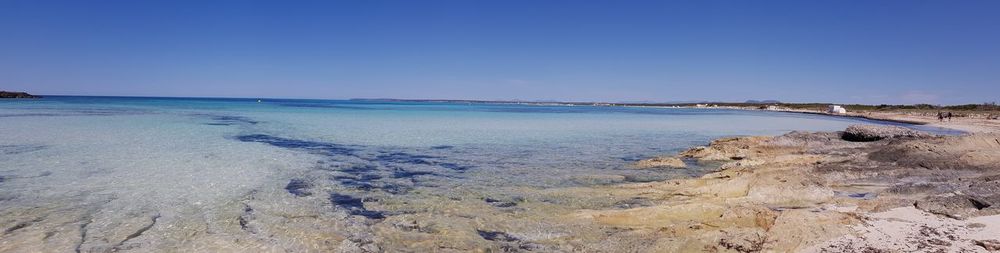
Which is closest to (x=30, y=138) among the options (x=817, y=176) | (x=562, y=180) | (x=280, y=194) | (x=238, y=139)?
(x=238, y=139)

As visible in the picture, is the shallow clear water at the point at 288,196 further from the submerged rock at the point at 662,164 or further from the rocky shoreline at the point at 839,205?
the rocky shoreline at the point at 839,205

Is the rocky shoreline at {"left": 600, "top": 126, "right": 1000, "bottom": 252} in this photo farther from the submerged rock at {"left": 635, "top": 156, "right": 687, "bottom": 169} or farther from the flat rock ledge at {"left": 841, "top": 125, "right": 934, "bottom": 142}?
the flat rock ledge at {"left": 841, "top": 125, "right": 934, "bottom": 142}

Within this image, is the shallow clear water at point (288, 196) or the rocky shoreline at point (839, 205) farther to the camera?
the shallow clear water at point (288, 196)

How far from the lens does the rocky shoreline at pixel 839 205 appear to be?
23.3ft

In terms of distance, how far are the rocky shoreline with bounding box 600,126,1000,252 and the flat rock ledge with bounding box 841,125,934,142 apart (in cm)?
573

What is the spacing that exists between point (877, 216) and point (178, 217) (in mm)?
11354

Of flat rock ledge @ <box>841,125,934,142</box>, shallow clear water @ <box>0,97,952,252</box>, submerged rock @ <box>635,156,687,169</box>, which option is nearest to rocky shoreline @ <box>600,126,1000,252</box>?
submerged rock @ <box>635,156,687,169</box>

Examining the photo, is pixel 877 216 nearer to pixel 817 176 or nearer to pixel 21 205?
pixel 817 176

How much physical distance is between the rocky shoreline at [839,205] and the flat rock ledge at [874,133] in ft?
18.8

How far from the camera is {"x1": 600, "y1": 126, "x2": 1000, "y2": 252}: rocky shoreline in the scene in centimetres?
711

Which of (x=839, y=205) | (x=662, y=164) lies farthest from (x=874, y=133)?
(x=839, y=205)

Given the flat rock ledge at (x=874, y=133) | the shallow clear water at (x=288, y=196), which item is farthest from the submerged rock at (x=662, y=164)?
the flat rock ledge at (x=874, y=133)

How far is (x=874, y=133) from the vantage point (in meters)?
22.7

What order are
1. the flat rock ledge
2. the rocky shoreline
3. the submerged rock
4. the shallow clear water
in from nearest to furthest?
the rocky shoreline < the shallow clear water < the submerged rock < the flat rock ledge
